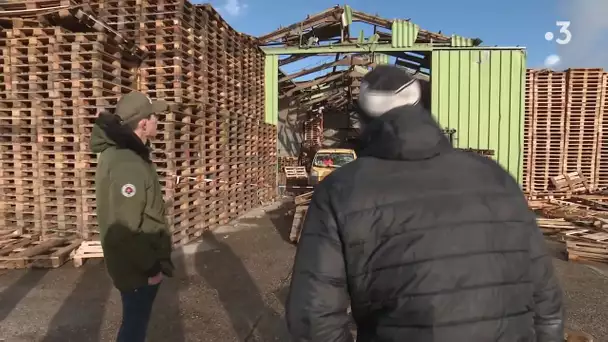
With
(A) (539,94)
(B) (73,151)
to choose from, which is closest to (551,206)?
A: (A) (539,94)

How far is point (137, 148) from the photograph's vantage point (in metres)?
2.83

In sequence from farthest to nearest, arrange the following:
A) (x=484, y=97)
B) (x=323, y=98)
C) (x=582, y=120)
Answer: (x=323, y=98) → (x=582, y=120) → (x=484, y=97)

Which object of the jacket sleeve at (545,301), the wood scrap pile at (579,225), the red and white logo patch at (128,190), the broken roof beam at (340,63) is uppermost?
the broken roof beam at (340,63)

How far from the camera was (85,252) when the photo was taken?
675 centimetres

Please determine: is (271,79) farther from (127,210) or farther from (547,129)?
(127,210)

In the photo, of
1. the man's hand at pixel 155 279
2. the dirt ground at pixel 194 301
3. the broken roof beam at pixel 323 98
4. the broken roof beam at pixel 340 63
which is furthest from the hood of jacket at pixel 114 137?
the broken roof beam at pixel 323 98

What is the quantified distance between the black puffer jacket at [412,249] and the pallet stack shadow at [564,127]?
15413 millimetres

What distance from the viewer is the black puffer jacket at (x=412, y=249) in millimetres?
1318

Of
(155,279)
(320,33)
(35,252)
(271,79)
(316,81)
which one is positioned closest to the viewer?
(155,279)

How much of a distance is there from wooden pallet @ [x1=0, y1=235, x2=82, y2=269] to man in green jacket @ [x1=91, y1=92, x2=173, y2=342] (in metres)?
4.50

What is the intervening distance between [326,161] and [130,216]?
11720 millimetres

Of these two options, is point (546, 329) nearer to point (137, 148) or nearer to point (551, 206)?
point (137, 148)

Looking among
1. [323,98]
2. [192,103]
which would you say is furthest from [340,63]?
[192,103]

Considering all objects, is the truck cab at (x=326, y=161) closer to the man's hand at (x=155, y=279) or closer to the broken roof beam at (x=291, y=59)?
the broken roof beam at (x=291, y=59)
